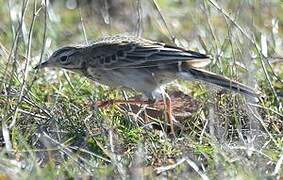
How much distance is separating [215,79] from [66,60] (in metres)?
1.36

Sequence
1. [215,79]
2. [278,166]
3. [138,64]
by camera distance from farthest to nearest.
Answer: [138,64] < [215,79] < [278,166]

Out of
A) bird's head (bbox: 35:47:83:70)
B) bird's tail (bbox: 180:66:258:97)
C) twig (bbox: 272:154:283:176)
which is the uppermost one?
bird's head (bbox: 35:47:83:70)

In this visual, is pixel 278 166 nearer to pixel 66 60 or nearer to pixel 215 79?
pixel 215 79

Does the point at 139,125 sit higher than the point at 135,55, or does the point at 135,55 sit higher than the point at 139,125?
the point at 135,55

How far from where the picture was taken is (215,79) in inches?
288

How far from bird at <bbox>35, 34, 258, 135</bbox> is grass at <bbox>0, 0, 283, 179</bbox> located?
18cm

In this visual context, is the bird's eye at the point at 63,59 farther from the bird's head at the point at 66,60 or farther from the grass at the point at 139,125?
the grass at the point at 139,125

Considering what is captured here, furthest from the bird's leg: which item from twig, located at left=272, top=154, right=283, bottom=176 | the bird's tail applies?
twig, located at left=272, top=154, right=283, bottom=176

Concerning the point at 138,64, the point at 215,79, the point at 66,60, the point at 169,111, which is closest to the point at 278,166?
the point at 215,79

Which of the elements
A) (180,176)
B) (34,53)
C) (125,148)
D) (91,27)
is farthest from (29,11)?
(180,176)

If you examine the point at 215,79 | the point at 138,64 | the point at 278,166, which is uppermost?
the point at 138,64

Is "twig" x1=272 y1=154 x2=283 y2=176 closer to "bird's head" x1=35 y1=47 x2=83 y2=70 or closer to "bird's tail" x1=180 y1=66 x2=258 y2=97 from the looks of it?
"bird's tail" x1=180 y1=66 x2=258 y2=97

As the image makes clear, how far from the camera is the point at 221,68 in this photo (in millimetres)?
8000

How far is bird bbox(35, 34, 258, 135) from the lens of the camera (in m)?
7.46
